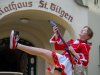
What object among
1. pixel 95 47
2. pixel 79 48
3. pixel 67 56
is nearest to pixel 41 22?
pixel 95 47

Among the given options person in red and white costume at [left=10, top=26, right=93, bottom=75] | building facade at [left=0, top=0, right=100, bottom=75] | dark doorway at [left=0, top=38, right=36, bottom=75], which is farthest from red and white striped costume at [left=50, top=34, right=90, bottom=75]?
dark doorway at [left=0, top=38, right=36, bottom=75]

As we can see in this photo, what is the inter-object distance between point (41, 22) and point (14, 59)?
3.85 m

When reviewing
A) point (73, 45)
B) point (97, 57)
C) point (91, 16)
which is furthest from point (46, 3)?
point (73, 45)

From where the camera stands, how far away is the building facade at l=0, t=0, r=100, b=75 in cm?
1136

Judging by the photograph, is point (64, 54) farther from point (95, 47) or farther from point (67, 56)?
point (95, 47)

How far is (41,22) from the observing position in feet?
44.9

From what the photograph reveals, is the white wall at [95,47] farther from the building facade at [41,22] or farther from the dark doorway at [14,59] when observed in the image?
the dark doorway at [14,59]

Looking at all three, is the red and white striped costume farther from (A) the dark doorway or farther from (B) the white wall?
(A) the dark doorway

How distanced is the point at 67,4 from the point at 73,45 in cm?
496

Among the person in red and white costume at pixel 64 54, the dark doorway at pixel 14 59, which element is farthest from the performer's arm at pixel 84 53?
the dark doorway at pixel 14 59

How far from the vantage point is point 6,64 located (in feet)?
56.4

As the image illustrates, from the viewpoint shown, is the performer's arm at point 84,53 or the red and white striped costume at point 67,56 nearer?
the red and white striped costume at point 67,56

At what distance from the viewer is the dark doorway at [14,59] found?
15.2m

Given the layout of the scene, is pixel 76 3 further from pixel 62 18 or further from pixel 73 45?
pixel 73 45
